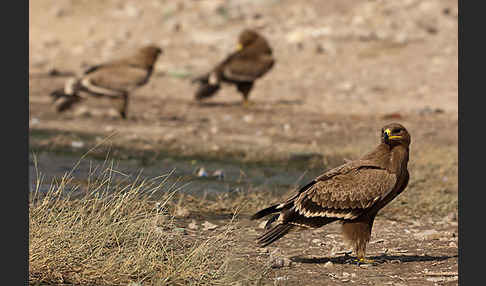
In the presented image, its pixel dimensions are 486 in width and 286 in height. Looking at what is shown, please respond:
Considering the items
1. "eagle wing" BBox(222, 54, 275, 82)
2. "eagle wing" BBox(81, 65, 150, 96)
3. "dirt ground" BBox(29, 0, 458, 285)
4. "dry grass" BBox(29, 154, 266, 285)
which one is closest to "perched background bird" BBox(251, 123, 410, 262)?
"dirt ground" BBox(29, 0, 458, 285)

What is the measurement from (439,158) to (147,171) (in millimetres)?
3636

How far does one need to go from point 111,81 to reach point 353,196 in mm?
7470

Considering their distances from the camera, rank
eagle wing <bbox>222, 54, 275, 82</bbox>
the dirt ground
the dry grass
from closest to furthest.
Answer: the dry grass → the dirt ground → eagle wing <bbox>222, 54, 275, 82</bbox>

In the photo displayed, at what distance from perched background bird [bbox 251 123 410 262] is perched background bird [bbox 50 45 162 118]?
284 inches

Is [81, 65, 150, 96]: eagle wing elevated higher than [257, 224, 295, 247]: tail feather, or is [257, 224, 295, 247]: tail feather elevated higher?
[257, 224, 295, 247]: tail feather

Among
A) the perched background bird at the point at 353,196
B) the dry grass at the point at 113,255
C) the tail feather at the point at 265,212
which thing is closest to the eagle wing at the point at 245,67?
the perched background bird at the point at 353,196

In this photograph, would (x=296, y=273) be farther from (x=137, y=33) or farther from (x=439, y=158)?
(x=137, y=33)

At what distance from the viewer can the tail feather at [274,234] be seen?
5730mm

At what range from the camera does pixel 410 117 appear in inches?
527

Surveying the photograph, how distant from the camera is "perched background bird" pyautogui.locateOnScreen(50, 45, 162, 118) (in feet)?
41.2

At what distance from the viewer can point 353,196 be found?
5820mm

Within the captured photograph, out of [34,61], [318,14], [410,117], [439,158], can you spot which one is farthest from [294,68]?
[439,158]

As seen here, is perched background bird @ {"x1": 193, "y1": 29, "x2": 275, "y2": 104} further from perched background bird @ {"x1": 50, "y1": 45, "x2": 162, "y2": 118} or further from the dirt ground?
perched background bird @ {"x1": 50, "y1": 45, "x2": 162, "y2": 118}

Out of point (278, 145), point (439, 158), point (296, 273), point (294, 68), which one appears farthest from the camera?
point (294, 68)
